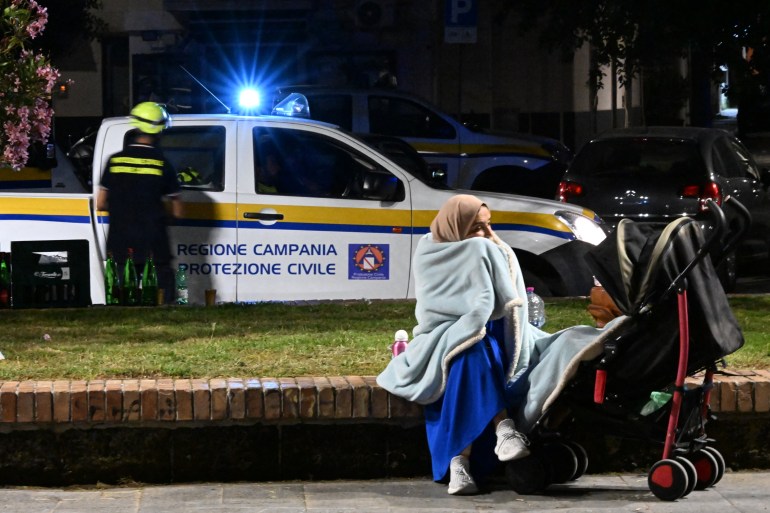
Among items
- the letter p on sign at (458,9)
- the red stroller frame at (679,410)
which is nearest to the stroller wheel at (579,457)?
the red stroller frame at (679,410)

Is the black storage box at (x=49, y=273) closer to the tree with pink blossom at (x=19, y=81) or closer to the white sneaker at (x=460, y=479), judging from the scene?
the tree with pink blossom at (x=19, y=81)

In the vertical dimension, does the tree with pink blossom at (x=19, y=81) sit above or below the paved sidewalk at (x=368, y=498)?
above

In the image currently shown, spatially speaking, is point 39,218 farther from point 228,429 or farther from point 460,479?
point 460,479

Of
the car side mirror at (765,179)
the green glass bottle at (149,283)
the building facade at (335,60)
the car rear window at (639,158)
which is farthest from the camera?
the building facade at (335,60)

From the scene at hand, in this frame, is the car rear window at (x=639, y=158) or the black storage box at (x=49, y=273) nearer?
the black storage box at (x=49, y=273)

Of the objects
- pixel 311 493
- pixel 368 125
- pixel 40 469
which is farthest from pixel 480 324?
pixel 368 125

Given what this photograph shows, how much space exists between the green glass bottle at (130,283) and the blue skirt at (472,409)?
4.81 meters

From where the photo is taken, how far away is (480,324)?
6.51 metres

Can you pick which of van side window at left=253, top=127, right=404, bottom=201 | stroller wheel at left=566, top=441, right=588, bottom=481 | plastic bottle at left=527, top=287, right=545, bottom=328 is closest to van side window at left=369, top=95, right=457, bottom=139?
van side window at left=253, top=127, right=404, bottom=201

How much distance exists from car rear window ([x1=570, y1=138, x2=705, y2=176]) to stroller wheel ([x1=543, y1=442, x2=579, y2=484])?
312 inches

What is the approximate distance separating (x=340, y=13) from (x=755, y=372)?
22.4m

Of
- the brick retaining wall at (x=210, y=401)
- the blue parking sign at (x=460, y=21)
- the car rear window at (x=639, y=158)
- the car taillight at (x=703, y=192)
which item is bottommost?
the brick retaining wall at (x=210, y=401)

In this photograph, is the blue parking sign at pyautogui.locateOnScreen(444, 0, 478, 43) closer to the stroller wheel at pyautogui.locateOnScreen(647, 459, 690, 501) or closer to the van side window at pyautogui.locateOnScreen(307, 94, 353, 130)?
the van side window at pyautogui.locateOnScreen(307, 94, 353, 130)

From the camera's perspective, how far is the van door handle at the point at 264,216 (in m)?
11.2
